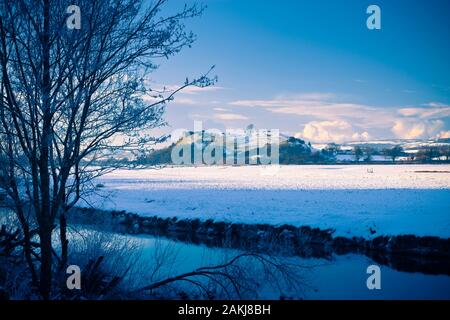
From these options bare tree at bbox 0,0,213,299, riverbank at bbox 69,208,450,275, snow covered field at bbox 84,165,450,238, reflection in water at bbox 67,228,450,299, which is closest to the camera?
bare tree at bbox 0,0,213,299

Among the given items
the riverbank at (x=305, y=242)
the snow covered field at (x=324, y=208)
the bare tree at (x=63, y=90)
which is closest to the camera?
the bare tree at (x=63, y=90)

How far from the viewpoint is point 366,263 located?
14344 millimetres

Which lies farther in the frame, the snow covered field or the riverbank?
the snow covered field

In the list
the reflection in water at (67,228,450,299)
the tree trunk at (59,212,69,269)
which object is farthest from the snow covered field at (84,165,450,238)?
the tree trunk at (59,212,69,269)

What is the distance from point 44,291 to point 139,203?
22.4 meters

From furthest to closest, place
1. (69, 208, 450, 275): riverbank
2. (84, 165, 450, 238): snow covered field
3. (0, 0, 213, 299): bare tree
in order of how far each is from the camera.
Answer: (84, 165, 450, 238): snow covered field → (69, 208, 450, 275): riverbank → (0, 0, 213, 299): bare tree

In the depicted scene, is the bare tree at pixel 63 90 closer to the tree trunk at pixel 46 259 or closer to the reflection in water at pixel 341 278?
the tree trunk at pixel 46 259

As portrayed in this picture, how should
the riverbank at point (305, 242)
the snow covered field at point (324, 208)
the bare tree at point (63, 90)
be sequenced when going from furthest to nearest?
the snow covered field at point (324, 208) < the riverbank at point (305, 242) < the bare tree at point (63, 90)

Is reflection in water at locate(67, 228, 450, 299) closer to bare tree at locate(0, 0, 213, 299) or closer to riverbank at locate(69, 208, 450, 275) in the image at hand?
riverbank at locate(69, 208, 450, 275)

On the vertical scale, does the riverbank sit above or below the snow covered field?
below

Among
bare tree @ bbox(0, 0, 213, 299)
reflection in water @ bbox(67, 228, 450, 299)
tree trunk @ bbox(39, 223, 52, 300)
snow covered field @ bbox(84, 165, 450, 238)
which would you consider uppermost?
bare tree @ bbox(0, 0, 213, 299)

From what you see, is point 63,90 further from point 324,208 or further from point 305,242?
point 324,208

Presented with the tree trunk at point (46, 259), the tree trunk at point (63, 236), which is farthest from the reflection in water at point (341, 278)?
the tree trunk at point (46, 259)
